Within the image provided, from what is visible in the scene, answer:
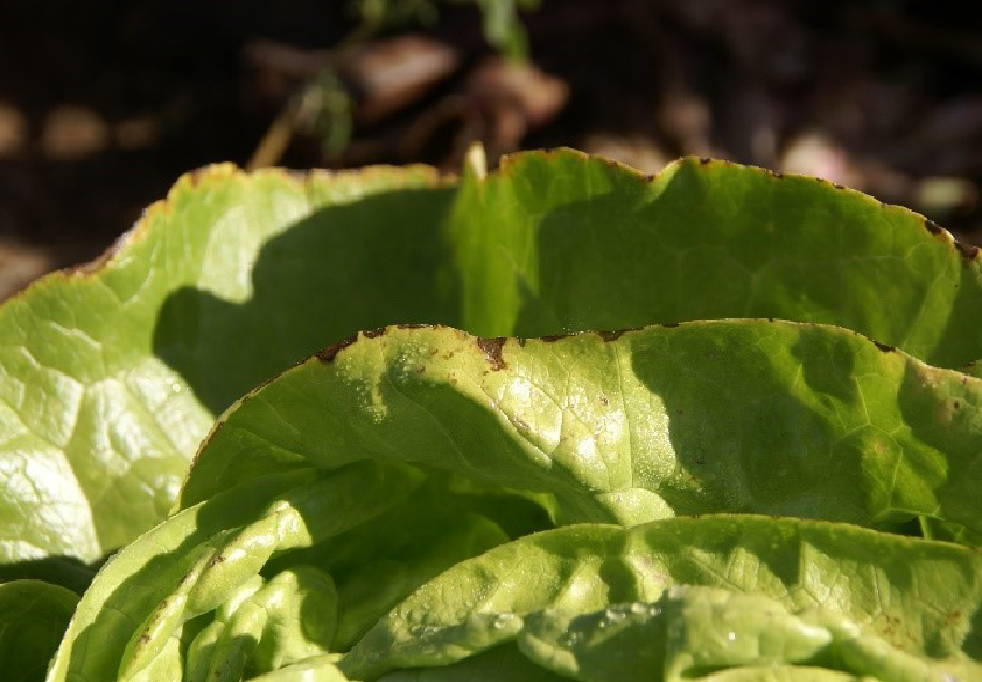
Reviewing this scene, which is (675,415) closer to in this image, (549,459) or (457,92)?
(549,459)

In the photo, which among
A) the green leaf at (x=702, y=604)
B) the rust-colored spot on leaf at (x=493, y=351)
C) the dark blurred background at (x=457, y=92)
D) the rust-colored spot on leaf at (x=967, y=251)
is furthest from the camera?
the dark blurred background at (x=457, y=92)

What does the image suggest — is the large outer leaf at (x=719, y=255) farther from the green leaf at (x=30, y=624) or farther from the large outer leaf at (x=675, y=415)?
the green leaf at (x=30, y=624)

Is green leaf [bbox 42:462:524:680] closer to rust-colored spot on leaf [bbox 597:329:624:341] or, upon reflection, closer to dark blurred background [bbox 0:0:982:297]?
rust-colored spot on leaf [bbox 597:329:624:341]

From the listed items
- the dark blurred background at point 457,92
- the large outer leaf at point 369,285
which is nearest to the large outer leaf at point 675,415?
the large outer leaf at point 369,285

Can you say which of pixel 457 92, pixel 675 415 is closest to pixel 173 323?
pixel 675 415

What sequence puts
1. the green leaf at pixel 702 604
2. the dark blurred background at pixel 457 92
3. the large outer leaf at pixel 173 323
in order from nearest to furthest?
the green leaf at pixel 702 604
the large outer leaf at pixel 173 323
the dark blurred background at pixel 457 92

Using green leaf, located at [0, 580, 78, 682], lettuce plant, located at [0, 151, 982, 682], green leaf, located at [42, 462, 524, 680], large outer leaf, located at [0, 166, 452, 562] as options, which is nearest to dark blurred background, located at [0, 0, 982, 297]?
large outer leaf, located at [0, 166, 452, 562]

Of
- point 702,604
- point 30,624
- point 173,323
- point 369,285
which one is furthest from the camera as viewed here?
point 369,285

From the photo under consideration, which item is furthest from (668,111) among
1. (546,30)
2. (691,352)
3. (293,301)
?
Result: (691,352)

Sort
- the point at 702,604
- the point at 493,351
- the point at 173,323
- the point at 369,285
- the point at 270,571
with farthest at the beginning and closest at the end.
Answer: the point at 369,285, the point at 173,323, the point at 270,571, the point at 493,351, the point at 702,604
